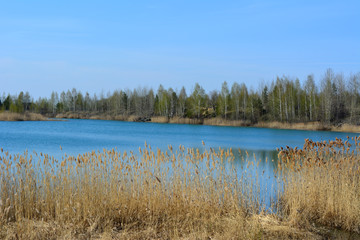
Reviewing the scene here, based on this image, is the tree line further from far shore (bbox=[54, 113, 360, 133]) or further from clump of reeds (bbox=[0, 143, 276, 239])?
clump of reeds (bbox=[0, 143, 276, 239])

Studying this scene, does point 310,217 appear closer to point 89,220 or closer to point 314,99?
point 89,220

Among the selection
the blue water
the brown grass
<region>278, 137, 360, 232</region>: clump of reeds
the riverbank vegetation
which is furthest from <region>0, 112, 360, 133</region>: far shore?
the brown grass

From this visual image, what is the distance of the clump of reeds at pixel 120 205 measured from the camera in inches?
205

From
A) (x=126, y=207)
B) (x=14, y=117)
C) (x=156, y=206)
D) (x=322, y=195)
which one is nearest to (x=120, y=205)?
(x=126, y=207)

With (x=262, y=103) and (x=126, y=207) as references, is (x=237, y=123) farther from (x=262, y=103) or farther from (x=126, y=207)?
(x=126, y=207)

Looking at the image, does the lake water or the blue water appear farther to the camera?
the blue water

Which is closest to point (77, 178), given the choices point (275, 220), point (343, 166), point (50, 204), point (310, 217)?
point (50, 204)

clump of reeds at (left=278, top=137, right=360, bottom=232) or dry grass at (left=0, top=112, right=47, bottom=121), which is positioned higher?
dry grass at (left=0, top=112, right=47, bottom=121)

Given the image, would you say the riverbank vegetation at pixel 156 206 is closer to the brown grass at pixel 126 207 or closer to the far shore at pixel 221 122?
the brown grass at pixel 126 207

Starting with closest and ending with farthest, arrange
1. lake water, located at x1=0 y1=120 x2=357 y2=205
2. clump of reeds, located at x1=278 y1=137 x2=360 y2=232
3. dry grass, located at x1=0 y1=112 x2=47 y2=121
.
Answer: clump of reeds, located at x1=278 y1=137 x2=360 y2=232 → lake water, located at x1=0 y1=120 x2=357 y2=205 → dry grass, located at x1=0 y1=112 x2=47 y2=121

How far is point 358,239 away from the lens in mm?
5898

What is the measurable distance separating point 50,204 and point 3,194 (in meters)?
0.88

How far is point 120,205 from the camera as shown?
6012 mm

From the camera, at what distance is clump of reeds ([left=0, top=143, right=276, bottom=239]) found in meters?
5.21
